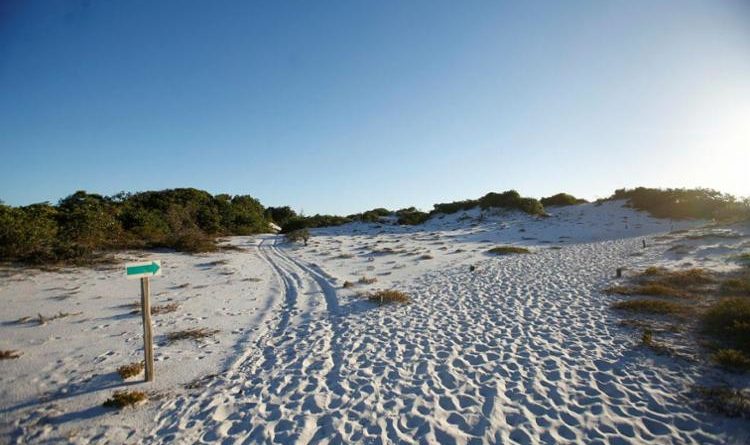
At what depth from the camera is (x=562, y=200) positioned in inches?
1607

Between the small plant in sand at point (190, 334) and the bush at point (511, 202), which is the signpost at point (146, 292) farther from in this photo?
the bush at point (511, 202)

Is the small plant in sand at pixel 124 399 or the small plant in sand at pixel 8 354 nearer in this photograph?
the small plant in sand at pixel 124 399

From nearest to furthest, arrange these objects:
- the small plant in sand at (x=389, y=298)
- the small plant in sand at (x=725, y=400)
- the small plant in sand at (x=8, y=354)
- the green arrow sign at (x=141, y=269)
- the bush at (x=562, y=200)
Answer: the small plant in sand at (x=725, y=400), the green arrow sign at (x=141, y=269), the small plant in sand at (x=8, y=354), the small plant in sand at (x=389, y=298), the bush at (x=562, y=200)

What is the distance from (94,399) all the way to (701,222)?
4003 centimetres

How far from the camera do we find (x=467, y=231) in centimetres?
3078

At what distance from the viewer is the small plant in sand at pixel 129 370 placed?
5629 millimetres

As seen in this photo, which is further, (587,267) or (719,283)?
(587,267)

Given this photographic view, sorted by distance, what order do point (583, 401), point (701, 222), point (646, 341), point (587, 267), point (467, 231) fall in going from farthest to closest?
point (467, 231) → point (701, 222) → point (587, 267) → point (646, 341) → point (583, 401)

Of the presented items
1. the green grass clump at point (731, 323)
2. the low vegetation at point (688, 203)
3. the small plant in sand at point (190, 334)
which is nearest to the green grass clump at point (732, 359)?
the green grass clump at point (731, 323)

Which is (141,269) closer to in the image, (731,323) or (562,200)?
(731,323)

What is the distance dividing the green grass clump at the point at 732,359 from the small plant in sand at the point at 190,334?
1032cm

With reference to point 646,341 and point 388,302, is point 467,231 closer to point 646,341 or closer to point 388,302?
point 388,302

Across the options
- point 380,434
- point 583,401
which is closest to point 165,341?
point 380,434

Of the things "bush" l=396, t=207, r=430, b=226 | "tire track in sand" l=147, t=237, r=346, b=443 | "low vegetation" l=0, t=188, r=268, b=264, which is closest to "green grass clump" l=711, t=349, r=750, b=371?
"tire track in sand" l=147, t=237, r=346, b=443
